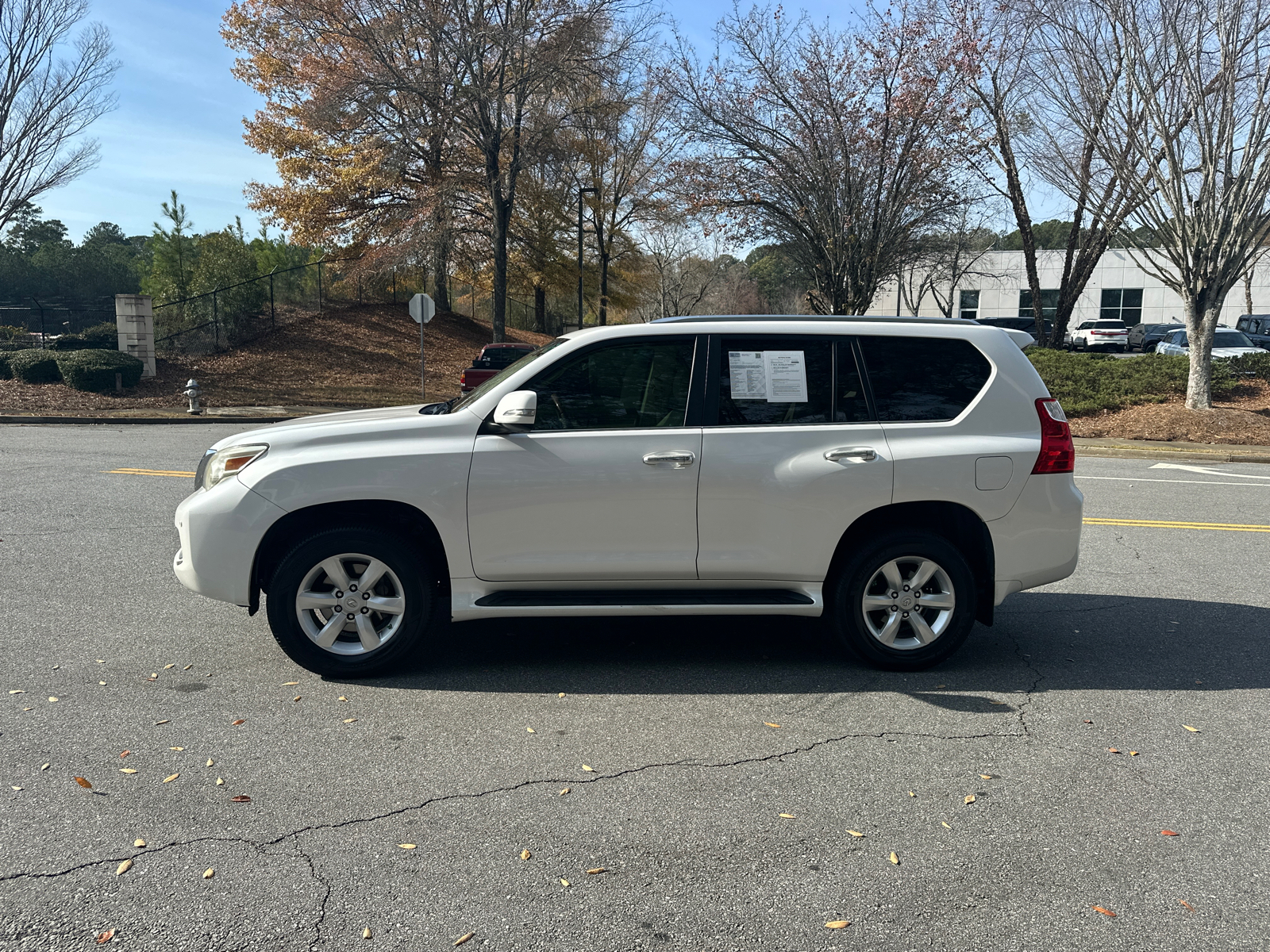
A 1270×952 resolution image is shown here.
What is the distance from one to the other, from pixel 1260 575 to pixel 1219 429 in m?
12.7

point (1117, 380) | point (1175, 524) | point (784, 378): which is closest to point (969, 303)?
point (1117, 380)

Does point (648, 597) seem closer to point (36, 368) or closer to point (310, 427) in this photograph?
point (310, 427)

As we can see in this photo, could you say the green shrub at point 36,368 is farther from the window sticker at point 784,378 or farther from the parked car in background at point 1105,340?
the parked car in background at point 1105,340

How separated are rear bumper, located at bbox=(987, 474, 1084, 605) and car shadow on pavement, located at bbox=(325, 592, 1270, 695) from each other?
553 mm

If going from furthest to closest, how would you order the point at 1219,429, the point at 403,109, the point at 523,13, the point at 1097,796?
1. the point at 403,109
2. the point at 523,13
3. the point at 1219,429
4. the point at 1097,796

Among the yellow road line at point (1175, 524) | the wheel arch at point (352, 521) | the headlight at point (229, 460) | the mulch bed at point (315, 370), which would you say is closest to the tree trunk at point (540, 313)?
the mulch bed at point (315, 370)

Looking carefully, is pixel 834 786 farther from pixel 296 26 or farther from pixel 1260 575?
pixel 296 26

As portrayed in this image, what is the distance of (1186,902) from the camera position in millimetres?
2996

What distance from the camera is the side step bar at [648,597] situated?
15.6 ft

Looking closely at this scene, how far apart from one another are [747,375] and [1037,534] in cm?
177

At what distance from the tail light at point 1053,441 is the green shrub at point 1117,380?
16.6m

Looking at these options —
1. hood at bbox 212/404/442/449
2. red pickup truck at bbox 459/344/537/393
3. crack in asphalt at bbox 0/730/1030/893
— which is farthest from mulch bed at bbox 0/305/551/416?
crack in asphalt at bbox 0/730/1030/893

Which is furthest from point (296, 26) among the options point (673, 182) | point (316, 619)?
point (316, 619)

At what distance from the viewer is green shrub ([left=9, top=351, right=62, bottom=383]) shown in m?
24.3
